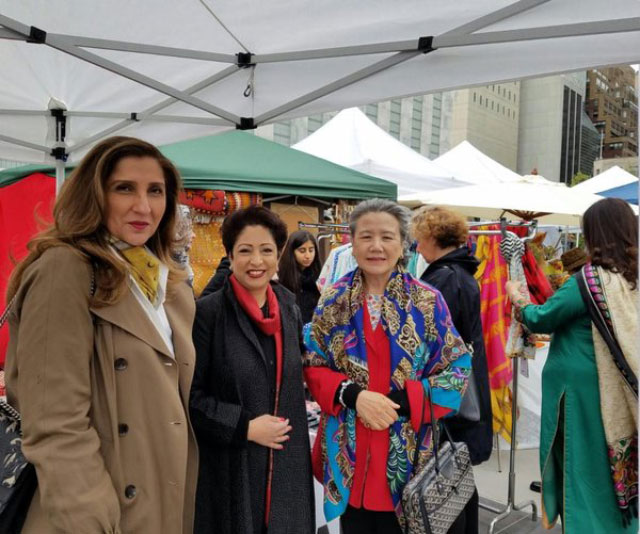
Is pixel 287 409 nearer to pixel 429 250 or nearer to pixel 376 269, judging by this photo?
pixel 376 269

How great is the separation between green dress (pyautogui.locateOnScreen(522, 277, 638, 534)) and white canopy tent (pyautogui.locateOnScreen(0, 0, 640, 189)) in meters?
1.20

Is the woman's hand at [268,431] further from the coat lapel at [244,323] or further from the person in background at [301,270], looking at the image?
the person in background at [301,270]

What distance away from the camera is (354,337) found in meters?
1.94

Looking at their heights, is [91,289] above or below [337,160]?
below

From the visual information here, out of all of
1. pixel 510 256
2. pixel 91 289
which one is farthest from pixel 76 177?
pixel 510 256

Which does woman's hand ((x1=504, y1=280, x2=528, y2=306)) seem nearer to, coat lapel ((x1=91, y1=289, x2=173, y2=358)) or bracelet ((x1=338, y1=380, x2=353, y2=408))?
bracelet ((x1=338, y1=380, x2=353, y2=408))

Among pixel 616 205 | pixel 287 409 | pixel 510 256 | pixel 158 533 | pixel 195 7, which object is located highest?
pixel 195 7

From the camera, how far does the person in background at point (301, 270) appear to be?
4.71m

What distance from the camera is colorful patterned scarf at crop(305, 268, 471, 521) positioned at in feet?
6.17

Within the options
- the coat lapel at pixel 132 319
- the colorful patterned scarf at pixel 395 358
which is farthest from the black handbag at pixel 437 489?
the coat lapel at pixel 132 319

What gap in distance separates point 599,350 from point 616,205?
28.2 inches

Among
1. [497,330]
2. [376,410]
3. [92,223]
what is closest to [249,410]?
[376,410]

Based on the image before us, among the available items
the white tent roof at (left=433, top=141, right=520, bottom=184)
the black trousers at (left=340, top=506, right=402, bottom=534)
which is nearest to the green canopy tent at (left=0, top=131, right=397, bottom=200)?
the black trousers at (left=340, top=506, right=402, bottom=534)

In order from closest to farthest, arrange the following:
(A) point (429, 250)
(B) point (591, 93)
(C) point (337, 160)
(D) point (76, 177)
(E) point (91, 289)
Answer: (E) point (91, 289)
(D) point (76, 177)
(A) point (429, 250)
(C) point (337, 160)
(B) point (591, 93)
